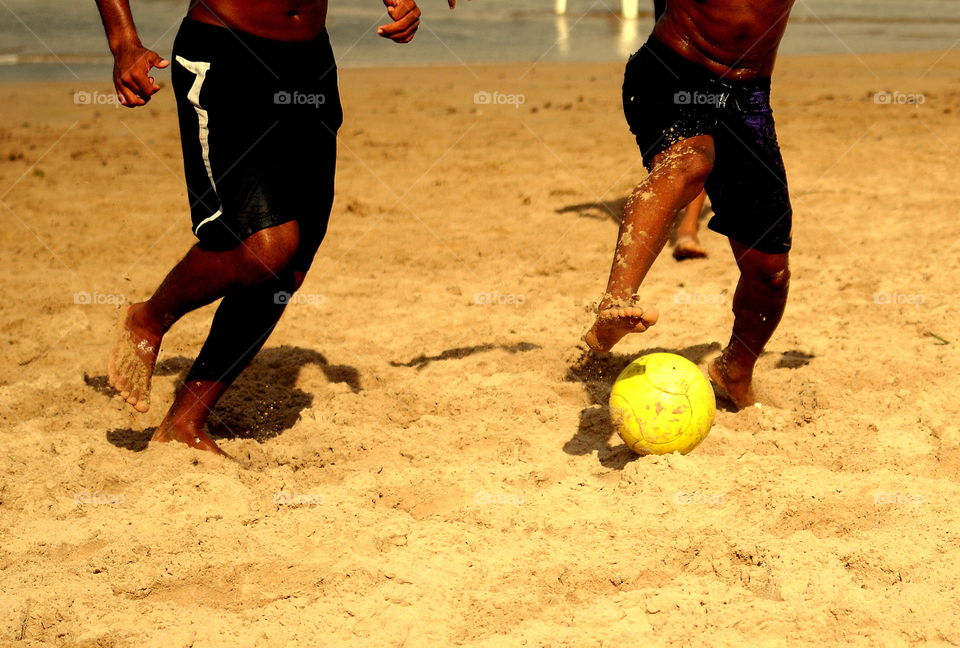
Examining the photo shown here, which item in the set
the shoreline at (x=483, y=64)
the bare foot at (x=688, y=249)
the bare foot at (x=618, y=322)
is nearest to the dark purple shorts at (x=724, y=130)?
the bare foot at (x=618, y=322)

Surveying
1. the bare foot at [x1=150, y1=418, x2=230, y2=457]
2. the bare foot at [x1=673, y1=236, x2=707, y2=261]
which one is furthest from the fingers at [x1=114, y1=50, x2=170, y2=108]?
the bare foot at [x1=673, y1=236, x2=707, y2=261]

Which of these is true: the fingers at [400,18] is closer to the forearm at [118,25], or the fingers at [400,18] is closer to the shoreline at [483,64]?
the forearm at [118,25]

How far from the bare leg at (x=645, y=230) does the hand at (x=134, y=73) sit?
1.44 metres

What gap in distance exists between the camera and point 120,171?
7621 millimetres

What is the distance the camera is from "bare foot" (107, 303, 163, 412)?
3252 mm

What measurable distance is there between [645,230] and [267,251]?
3.85ft

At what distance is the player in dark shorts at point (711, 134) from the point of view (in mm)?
3059

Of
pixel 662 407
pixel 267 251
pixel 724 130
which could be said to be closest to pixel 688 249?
pixel 724 130

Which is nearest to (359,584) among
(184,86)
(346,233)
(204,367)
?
(204,367)

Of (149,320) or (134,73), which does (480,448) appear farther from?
(134,73)

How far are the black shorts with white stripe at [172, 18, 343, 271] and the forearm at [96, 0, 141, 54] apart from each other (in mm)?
149

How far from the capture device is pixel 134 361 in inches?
129

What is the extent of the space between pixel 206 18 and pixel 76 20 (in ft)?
48.3

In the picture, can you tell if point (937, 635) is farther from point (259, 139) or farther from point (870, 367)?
point (259, 139)
